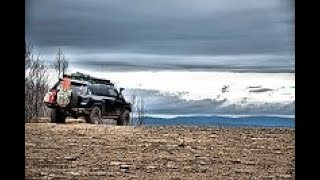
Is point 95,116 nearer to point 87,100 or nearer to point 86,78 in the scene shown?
point 87,100

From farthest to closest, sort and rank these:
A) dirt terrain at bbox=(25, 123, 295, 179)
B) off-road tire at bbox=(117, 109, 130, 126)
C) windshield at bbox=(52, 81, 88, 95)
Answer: off-road tire at bbox=(117, 109, 130, 126) → windshield at bbox=(52, 81, 88, 95) → dirt terrain at bbox=(25, 123, 295, 179)

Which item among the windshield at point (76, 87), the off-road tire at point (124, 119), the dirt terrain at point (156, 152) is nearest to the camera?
the dirt terrain at point (156, 152)

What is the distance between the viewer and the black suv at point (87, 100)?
7.95 feet

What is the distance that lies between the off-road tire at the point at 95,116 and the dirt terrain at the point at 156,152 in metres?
0.04

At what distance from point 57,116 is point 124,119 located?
34 cm

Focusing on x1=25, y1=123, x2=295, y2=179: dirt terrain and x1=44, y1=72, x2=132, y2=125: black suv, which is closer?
x1=25, y1=123, x2=295, y2=179: dirt terrain

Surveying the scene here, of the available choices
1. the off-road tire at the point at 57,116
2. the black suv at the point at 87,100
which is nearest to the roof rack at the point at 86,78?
the black suv at the point at 87,100

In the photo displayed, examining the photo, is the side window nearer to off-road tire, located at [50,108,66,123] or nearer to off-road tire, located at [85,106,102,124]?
off-road tire, located at [85,106,102,124]

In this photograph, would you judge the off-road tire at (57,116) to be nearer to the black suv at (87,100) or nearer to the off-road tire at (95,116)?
the black suv at (87,100)

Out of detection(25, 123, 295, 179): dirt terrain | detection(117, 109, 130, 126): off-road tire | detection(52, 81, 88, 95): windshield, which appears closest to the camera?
detection(25, 123, 295, 179): dirt terrain

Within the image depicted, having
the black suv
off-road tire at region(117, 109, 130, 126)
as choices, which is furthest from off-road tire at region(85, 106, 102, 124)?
off-road tire at region(117, 109, 130, 126)

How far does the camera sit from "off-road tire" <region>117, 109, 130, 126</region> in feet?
8.30

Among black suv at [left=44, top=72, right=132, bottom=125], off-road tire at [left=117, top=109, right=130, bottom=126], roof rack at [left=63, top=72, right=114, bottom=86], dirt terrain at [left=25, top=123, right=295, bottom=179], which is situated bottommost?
dirt terrain at [left=25, top=123, right=295, bottom=179]

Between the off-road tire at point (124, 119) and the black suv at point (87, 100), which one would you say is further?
the off-road tire at point (124, 119)
